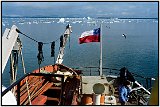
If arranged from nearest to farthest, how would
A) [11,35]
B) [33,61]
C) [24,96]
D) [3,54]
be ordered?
[3,54] → [11,35] → [24,96] → [33,61]

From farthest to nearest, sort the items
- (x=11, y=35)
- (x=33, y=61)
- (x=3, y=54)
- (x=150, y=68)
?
(x=33, y=61) → (x=150, y=68) → (x=11, y=35) → (x=3, y=54)

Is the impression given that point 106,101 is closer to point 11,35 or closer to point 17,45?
point 11,35

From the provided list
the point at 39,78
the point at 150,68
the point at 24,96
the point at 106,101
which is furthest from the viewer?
the point at 150,68

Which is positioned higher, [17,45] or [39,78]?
[17,45]

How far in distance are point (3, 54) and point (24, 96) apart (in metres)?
3.17

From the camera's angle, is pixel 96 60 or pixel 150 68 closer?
pixel 150 68

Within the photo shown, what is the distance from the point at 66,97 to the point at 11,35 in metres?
3.00

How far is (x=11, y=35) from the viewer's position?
6867mm

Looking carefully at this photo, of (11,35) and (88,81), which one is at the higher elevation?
(11,35)

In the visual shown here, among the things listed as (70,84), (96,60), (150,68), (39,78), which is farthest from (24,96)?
(96,60)

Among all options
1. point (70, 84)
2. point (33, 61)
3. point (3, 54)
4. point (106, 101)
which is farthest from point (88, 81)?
point (33, 61)

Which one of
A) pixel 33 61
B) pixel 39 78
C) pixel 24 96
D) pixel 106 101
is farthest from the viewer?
pixel 33 61

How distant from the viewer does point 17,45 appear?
355 inches

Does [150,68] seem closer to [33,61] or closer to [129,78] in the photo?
[33,61]
